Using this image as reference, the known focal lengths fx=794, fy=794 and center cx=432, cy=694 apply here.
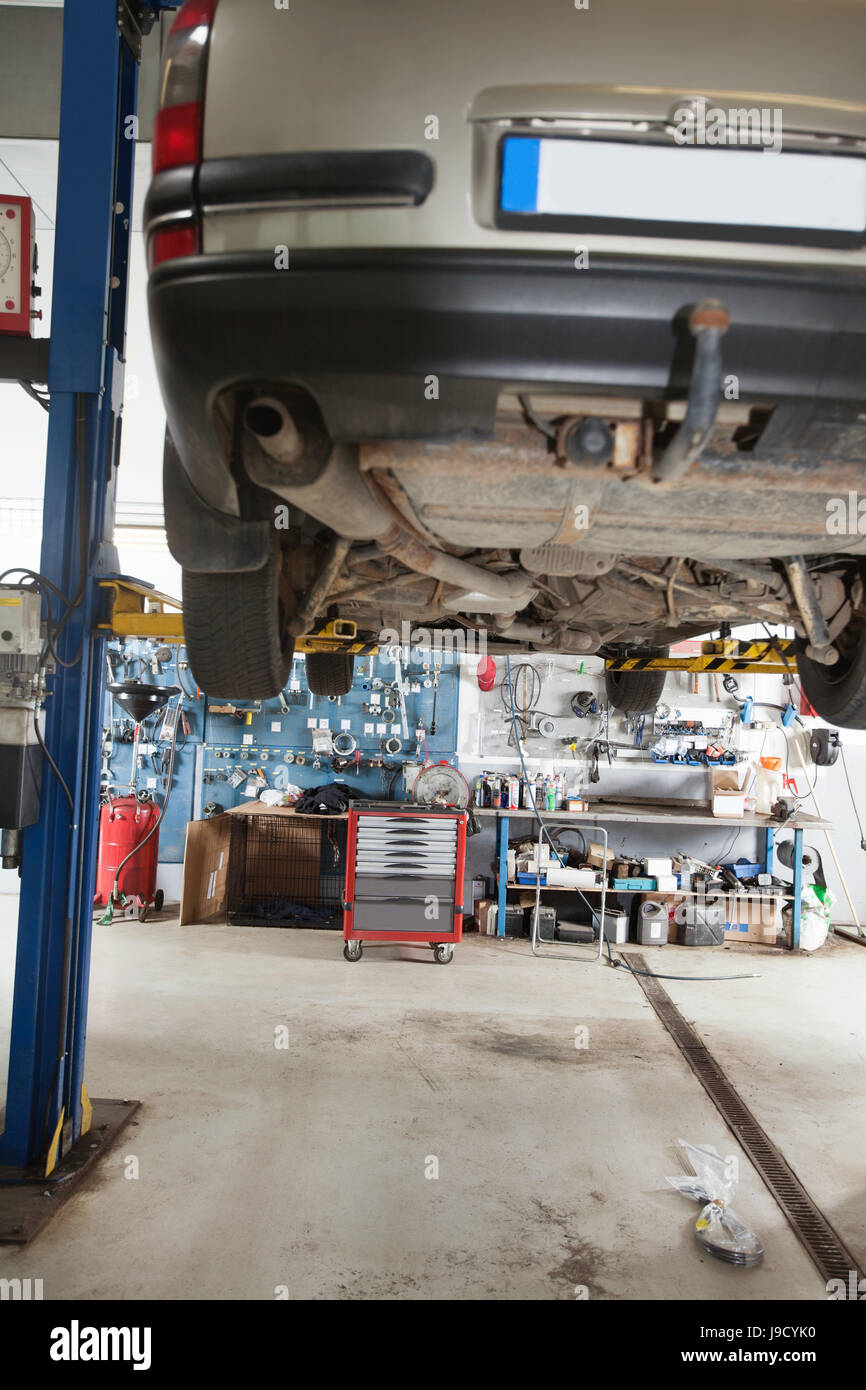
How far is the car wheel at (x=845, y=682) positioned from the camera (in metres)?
2.02

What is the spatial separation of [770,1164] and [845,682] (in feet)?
5.45

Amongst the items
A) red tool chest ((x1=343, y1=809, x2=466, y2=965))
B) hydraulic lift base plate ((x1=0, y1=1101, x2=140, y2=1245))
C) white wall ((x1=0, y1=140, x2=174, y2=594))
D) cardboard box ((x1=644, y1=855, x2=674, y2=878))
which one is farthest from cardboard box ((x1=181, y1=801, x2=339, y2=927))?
hydraulic lift base plate ((x1=0, y1=1101, x2=140, y2=1245))

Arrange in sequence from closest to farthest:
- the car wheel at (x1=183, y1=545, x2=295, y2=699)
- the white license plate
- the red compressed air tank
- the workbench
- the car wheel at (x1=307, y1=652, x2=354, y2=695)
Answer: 1. the white license plate
2. the car wheel at (x1=183, y1=545, x2=295, y2=699)
3. the car wheel at (x1=307, y1=652, x2=354, y2=695)
4. the workbench
5. the red compressed air tank

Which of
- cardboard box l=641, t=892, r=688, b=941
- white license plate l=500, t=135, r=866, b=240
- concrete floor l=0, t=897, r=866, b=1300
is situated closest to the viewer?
white license plate l=500, t=135, r=866, b=240

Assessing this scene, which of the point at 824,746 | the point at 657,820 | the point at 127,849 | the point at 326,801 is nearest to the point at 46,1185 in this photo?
the point at 326,801

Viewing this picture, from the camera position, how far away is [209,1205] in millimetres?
2254

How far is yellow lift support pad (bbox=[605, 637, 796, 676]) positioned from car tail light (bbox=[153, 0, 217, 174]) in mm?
2625

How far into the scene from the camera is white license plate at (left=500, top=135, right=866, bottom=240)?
36.0 inches

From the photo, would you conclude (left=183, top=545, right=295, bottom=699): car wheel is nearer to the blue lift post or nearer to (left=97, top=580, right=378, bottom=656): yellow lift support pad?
(left=97, top=580, right=378, bottom=656): yellow lift support pad

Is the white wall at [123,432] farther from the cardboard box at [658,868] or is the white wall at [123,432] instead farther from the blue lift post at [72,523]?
the cardboard box at [658,868]

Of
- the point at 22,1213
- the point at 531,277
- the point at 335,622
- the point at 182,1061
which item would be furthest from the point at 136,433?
the point at 531,277

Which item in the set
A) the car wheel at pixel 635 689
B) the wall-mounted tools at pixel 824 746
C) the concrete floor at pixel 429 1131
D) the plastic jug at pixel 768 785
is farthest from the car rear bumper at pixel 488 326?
the plastic jug at pixel 768 785

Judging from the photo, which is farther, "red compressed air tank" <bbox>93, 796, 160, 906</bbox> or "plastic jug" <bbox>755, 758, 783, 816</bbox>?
"plastic jug" <bbox>755, 758, 783, 816</bbox>

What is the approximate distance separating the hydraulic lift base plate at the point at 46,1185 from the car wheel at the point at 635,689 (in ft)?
9.79
